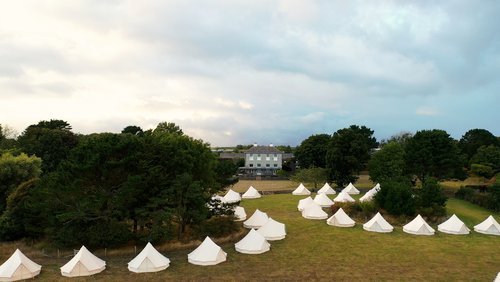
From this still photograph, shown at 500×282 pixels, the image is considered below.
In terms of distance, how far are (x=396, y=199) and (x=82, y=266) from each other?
96.8 feet

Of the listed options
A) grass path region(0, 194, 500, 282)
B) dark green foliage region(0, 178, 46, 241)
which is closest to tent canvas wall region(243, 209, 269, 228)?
grass path region(0, 194, 500, 282)

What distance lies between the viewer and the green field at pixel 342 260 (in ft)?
73.4

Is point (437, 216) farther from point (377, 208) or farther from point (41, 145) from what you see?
point (41, 145)

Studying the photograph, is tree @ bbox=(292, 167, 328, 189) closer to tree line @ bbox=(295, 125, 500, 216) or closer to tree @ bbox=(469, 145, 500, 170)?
tree line @ bbox=(295, 125, 500, 216)

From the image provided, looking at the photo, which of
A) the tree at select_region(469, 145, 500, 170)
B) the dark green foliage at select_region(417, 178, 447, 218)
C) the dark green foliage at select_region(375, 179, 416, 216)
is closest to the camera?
the dark green foliage at select_region(375, 179, 416, 216)

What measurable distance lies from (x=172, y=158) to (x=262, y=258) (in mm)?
10416

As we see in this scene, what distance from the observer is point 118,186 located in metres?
27.9

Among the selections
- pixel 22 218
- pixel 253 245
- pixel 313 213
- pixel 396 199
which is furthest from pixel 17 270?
pixel 396 199

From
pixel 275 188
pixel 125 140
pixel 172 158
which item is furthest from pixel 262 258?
pixel 275 188

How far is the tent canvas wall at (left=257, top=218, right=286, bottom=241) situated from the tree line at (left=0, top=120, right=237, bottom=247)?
324 centimetres

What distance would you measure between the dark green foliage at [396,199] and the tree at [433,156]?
1385 centimetres

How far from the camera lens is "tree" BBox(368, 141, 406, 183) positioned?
2086 inches

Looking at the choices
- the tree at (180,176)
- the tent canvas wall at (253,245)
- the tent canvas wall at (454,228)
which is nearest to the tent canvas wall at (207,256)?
A: the tent canvas wall at (253,245)

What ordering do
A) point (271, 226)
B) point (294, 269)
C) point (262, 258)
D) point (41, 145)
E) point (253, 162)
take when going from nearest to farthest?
point (294, 269)
point (262, 258)
point (271, 226)
point (41, 145)
point (253, 162)
